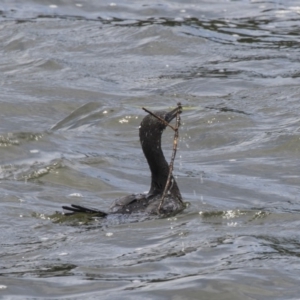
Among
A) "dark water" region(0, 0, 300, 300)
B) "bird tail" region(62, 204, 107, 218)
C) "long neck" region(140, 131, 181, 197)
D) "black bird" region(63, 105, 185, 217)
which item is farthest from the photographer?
"long neck" region(140, 131, 181, 197)

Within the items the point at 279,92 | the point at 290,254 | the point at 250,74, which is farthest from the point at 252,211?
the point at 250,74

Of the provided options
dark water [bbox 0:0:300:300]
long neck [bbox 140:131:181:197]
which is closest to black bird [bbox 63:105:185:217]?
long neck [bbox 140:131:181:197]

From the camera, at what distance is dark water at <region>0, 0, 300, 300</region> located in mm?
8797

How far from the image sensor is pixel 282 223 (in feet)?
33.8

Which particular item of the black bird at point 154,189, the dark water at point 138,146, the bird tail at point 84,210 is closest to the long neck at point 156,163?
the black bird at point 154,189

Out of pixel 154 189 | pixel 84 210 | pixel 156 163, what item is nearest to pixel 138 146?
pixel 156 163

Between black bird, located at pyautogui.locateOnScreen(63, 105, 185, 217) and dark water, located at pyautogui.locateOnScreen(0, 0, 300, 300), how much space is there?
0.63ft

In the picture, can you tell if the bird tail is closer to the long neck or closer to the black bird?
the black bird

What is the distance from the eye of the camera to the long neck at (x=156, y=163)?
35.6ft

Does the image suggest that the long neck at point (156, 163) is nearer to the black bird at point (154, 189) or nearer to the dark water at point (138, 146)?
the black bird at point (154, 189)

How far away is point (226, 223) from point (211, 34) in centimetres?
940

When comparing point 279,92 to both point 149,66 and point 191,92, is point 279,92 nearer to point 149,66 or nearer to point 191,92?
point 191,92

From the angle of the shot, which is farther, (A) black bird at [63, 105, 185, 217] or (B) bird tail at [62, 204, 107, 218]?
(A) black bird at [63, 105, 185, 217]

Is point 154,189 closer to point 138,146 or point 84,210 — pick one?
point 84,210
